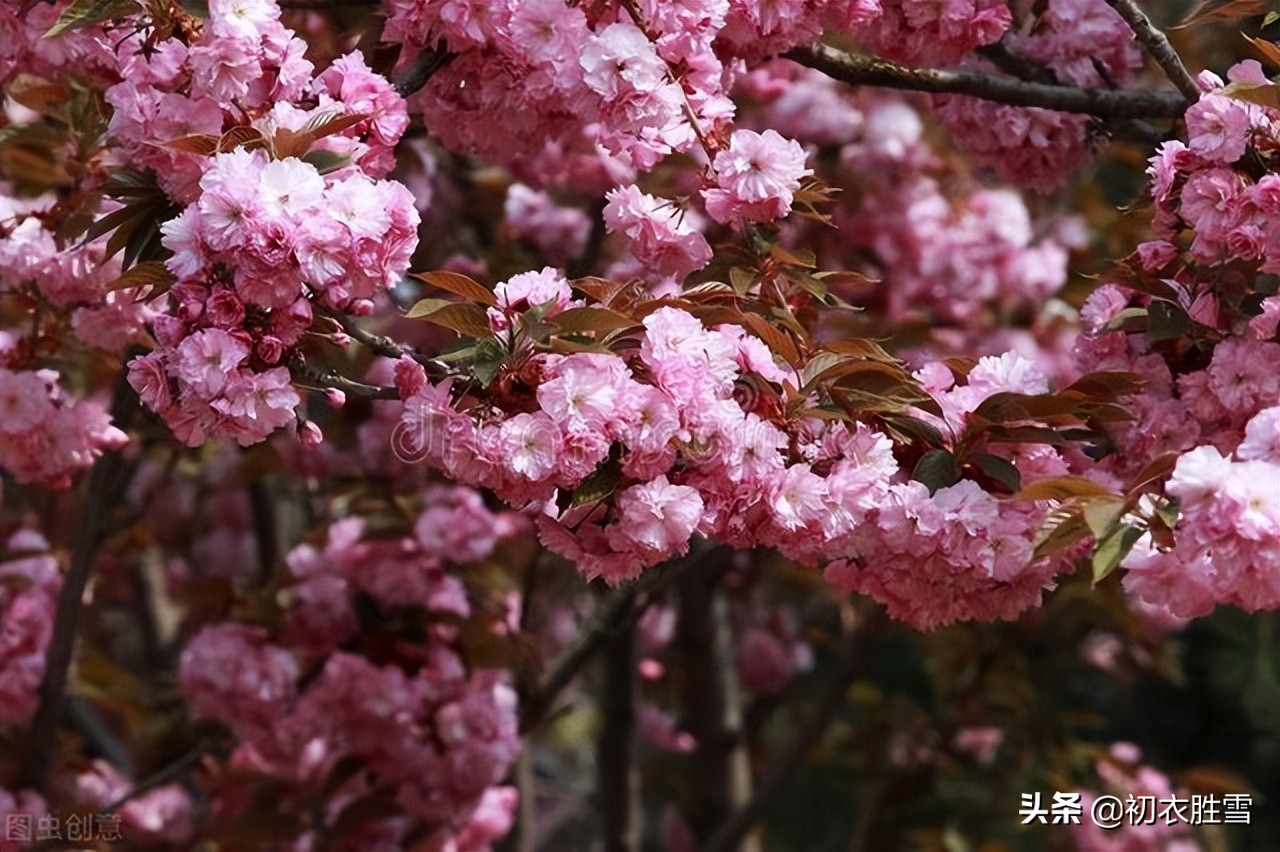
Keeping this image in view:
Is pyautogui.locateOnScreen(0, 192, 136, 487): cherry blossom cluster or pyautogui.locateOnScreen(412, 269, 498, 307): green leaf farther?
pyautogui.locateOnScreen(0, 192, 136, 487): cherry blossom cluster

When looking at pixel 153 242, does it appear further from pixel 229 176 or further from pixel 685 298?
pixel 685 298

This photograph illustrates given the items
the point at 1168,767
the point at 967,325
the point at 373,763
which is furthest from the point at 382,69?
the point at 1168,767

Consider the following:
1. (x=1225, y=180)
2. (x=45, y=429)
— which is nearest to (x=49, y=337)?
(x=45, y=429)

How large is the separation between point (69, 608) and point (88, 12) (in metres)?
1.34

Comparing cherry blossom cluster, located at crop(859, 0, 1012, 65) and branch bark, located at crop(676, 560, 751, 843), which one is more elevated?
cherry blossom cluster, located at crop(859, 0, 1012, 65)

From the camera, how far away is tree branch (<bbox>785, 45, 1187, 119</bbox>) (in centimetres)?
226

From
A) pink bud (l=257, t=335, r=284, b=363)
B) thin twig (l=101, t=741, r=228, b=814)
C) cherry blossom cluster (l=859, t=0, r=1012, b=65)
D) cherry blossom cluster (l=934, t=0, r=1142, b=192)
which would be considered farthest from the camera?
thin twig (l=101, t=741, r=228, b=814)

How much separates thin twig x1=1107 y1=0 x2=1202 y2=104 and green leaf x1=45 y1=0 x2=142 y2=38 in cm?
113

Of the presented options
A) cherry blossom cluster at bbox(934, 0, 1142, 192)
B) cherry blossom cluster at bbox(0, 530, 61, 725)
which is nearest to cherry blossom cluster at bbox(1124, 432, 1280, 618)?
cherry blossom cluster at bbox(934, 0, 1142, 192)

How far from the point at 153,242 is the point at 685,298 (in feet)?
1.91

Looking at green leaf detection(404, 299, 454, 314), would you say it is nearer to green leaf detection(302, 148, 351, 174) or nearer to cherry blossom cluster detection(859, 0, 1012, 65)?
green leaf detection(302, 148, 351, 174)

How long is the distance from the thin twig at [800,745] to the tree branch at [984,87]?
172 cm

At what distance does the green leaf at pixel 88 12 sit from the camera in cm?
176

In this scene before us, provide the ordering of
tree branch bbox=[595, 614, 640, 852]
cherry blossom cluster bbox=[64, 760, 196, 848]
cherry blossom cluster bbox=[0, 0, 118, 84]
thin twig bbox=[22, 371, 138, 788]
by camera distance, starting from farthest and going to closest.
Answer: tree branch bbox=[595, 614, 640, 852] → cherry blossom cluster bbox=[64, 760, 196, 848] → thin twig bbox=[22, 371, 138, 788] → cherry blossom cluster bbox=[0, 0, 118, 84]
